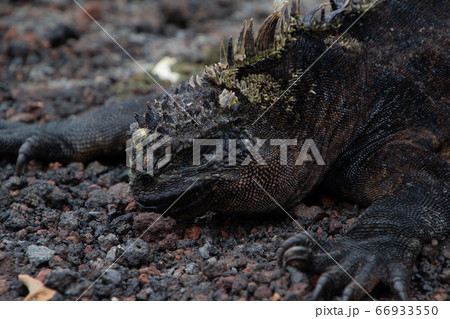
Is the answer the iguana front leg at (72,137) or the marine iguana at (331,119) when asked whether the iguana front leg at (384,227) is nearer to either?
the marine iguana at (331,119)

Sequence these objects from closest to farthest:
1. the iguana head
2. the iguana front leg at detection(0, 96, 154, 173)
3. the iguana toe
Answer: the iguana toe → the iguana head → the iguana front leg at detection(0, 96, 154, 173)

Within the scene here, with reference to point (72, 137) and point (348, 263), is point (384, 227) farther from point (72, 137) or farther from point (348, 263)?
point (72, 137)

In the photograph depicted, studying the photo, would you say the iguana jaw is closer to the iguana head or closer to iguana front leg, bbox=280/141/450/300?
the iguana head

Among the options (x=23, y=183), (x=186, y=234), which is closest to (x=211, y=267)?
(x=186, y=234)

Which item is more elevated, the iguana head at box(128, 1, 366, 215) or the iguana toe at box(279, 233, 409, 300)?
the iguana head at box(128, 1, 366, 215)

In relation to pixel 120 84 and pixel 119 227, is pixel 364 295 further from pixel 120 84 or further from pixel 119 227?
pixel 120 84

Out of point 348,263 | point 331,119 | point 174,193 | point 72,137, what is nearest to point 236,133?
point 174,193

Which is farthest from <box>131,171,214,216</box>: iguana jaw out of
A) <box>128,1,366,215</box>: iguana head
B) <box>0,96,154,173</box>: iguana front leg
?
<box>0,96,154,173</box>: iguana front leg

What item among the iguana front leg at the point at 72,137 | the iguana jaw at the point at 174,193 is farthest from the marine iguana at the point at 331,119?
the iguana front leg at the point at 72,137
